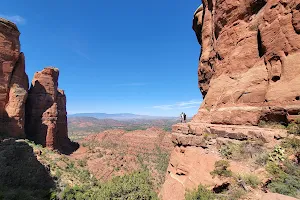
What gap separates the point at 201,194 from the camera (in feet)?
23.5

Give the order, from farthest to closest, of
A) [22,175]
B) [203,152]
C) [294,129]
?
[22,175] → [203,152] → [294,129]

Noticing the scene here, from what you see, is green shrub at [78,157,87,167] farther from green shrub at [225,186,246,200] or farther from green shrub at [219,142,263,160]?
green shrub at [225,186,246,200]

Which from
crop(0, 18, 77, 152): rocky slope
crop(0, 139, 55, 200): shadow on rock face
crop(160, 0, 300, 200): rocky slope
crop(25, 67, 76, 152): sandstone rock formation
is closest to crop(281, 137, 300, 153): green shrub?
crop(160, 0, 300, 200): rocky slope

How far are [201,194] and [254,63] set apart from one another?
28.6 feet

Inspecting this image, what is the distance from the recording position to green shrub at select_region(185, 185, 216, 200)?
22.5ft

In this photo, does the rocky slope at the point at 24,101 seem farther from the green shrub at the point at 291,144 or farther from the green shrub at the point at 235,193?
the green shrub at the point at 291,144

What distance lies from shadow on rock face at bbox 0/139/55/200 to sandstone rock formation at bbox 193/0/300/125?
16662 millimetres

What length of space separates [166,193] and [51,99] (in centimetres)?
3865

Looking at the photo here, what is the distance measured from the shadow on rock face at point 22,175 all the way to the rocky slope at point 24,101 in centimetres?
685

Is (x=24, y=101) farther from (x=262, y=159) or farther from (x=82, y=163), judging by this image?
(x=262, y=159)

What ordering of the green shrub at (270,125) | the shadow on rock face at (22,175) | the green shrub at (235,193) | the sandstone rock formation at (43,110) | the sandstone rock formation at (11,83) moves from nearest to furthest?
the green shrub at (235,193), the green shrub at (270,125), the shadow on rock face at (22,175), the sandstone rock formation at (11,83), the sandstone rock formation at (43,110)

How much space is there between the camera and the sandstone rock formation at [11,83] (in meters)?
29.4

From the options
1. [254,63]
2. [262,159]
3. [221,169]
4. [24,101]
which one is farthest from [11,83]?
[262,159]

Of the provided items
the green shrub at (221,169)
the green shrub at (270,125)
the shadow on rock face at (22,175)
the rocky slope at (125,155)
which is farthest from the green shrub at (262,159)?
the rocky slope at (125,155)
